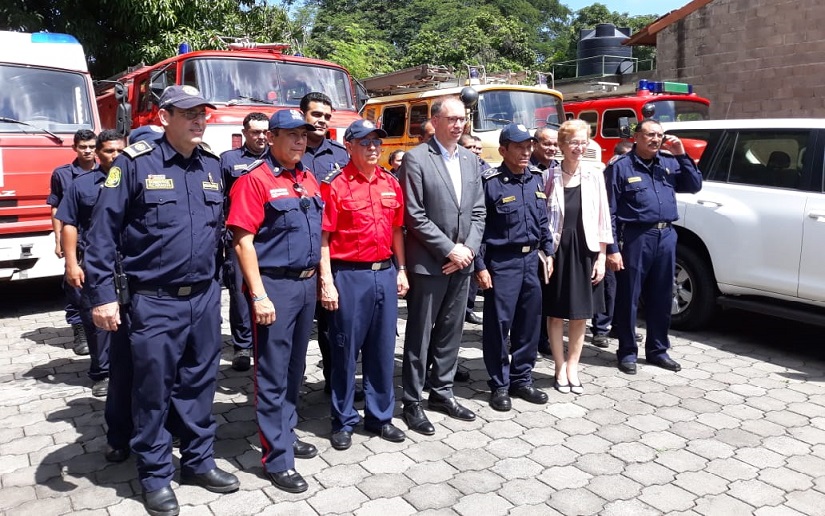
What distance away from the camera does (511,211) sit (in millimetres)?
4219

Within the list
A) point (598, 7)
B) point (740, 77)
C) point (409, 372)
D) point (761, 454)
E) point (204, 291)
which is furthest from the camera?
point (598, 7)

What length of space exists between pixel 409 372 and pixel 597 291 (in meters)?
1.51

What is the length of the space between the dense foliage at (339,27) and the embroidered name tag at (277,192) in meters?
7.96

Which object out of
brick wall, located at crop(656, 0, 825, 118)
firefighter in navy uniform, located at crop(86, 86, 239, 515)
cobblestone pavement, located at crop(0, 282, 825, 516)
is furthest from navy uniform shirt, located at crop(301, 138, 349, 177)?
brick wall, located at crop(656, 0, 825, 118)

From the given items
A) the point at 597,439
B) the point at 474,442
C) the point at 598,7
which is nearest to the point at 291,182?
the point at 474,442

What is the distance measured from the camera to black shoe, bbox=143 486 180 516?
3.01 metres

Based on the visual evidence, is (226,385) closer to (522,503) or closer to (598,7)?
(522,503)

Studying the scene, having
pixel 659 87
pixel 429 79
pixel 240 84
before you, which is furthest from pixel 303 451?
pixel 659 87

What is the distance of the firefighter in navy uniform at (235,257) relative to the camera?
15.7 ft

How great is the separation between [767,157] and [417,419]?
3581 mm

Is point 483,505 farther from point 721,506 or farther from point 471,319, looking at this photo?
point 471,319

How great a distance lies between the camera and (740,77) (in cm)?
1540

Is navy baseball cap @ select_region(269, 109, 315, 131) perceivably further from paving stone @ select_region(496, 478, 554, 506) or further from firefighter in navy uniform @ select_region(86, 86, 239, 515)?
paving stone @ select_region(496, 478, 554, 506)

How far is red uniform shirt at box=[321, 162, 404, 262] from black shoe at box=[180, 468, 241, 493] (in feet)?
3.98
